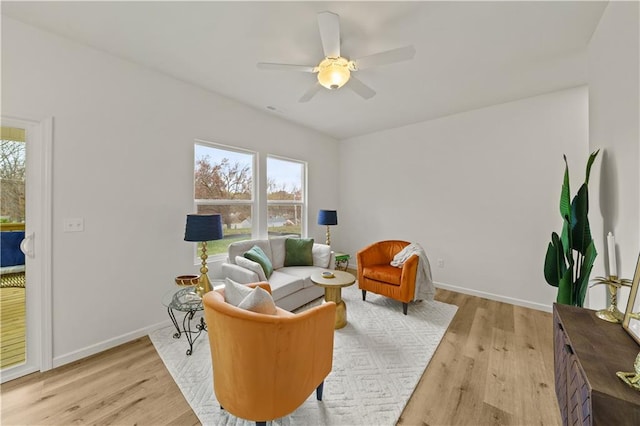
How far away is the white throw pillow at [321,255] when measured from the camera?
3576 mm

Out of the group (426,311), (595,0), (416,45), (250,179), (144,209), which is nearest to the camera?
(595,0)

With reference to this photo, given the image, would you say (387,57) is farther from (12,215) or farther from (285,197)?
(12,215)

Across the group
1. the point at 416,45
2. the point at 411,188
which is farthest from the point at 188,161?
the point at 411,188

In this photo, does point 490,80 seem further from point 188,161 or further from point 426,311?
point 188,161

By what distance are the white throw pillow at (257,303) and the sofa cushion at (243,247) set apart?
175 cm

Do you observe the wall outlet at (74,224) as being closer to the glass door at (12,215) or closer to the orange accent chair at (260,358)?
the glass door at (12,215)

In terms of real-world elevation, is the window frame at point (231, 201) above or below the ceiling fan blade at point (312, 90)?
below

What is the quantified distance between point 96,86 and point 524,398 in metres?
4.39

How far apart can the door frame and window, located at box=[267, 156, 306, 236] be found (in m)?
2.42

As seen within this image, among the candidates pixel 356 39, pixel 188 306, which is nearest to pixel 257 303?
pixel 188 306

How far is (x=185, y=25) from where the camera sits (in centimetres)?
193

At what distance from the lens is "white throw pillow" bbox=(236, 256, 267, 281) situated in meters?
2.65

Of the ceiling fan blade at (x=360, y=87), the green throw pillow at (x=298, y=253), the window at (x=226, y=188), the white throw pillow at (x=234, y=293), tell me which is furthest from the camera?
the green throw pillow at (x=298, y=253)

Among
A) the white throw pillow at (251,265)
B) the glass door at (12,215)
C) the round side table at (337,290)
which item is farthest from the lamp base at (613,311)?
the glass door at (12,215)
